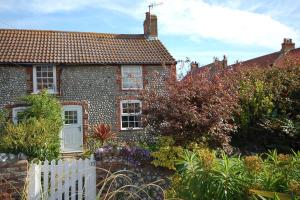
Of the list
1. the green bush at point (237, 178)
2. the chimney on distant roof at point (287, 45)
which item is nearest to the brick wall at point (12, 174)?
the green bush at point (237, 178)

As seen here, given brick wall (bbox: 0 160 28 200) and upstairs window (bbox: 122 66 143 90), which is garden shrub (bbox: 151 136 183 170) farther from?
upstairs window (bbox: 122 66 143 90)

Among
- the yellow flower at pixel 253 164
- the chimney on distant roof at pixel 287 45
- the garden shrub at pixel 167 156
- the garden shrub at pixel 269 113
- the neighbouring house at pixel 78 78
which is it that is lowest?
the garden shrub at pixel 167 156

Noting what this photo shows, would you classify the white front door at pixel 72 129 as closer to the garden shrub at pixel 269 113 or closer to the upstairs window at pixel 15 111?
the upstairs window at pixel 15 111

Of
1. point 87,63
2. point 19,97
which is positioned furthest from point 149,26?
point 19,97

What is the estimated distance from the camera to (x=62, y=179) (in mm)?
7613

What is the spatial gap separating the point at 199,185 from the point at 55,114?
1507 centimetres

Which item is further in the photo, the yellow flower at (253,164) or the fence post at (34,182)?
the fence post at (34,182)

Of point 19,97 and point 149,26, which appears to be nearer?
point 19,97

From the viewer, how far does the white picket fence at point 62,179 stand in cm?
754

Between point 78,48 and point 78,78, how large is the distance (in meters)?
2.06

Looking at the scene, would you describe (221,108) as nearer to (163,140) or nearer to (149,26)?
(163,140)

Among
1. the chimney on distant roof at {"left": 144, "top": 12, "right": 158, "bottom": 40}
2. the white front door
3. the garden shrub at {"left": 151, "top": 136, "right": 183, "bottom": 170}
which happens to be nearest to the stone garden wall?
the garden shrub at {"left": 151, "top": 136, "right": 183, "bottom": 170}

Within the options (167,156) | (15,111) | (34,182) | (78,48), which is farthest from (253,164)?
(78,48)

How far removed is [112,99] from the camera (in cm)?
2177
